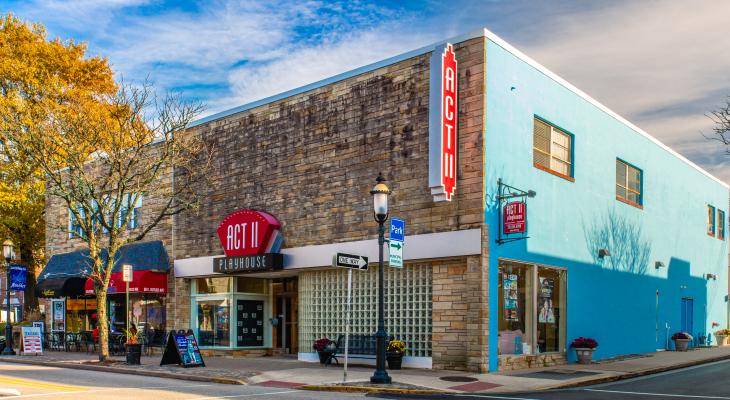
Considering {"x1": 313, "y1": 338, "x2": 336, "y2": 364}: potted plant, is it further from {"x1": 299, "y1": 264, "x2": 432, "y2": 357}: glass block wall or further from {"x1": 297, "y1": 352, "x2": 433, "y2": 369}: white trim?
{"x1": 299, "y1": 264, "x2": 432, "y2": 357}: glass block wall

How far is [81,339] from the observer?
28.7 metres

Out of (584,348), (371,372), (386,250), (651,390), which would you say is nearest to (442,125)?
(386,250)

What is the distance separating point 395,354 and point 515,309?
349 cm

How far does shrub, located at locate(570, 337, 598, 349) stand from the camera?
67.3ft

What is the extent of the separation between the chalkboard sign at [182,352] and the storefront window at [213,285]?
5.10 metres

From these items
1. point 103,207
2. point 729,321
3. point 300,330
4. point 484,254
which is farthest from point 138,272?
point 729,321

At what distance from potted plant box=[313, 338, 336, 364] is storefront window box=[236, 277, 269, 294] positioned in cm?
542

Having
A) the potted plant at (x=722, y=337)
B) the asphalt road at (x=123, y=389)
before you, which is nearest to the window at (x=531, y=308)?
the asphalt road at (x=123, y=389)

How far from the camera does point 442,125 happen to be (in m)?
17.8

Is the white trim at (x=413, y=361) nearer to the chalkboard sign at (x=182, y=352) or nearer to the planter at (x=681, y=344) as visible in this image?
the chalkboard sign at (x=182, y=352)

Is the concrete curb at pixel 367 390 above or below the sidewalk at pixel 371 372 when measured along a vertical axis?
above

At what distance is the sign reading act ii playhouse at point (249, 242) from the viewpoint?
2231cm

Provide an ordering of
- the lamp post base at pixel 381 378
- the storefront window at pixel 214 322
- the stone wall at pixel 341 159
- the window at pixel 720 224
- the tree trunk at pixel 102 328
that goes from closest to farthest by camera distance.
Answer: the lamp post base at pixel 381 378 < the stone wall at pixel 341 159 < the tree trunk at pixel 102 328 < the storefront window at pixel 214 322 < the window at pixel 720 224

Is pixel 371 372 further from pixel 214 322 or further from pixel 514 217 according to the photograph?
pixel 214 322
